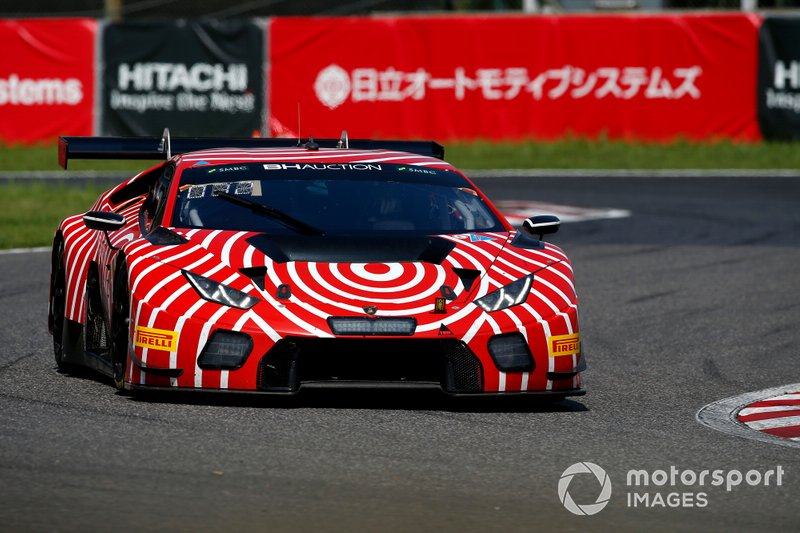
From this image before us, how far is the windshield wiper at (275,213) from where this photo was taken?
822 cm

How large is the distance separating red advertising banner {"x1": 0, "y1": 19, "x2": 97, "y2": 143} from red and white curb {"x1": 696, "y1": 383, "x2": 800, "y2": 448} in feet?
63.4

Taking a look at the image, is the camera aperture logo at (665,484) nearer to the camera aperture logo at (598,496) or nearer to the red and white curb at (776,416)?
the camera aperture logo at (598,496)

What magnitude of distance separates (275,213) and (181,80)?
61.1 ft

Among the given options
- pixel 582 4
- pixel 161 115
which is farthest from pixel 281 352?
pixel 582 4

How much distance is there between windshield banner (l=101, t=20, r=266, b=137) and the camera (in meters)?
26.5

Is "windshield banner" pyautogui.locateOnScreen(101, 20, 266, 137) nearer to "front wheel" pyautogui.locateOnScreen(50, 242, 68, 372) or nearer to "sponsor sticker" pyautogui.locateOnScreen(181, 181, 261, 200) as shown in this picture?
"front wheel" pyautogui.locateOnScreen(50, 242, 68, 372)

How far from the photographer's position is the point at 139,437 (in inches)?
272

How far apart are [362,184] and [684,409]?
78.4 inches

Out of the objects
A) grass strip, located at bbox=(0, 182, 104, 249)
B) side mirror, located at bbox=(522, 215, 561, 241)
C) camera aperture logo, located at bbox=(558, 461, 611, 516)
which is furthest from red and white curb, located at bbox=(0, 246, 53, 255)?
camera aperture logo, located at bbox=(558, 461, 611, 516)

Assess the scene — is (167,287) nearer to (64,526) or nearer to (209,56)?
(64,526)

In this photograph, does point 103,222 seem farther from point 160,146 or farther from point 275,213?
point 160,146

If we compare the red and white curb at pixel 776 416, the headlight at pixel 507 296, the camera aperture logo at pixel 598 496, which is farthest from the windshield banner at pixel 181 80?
the camera aperture logo at pixel 598 496

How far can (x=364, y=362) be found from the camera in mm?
7523

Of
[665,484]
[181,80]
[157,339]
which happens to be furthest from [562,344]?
[181,80]
